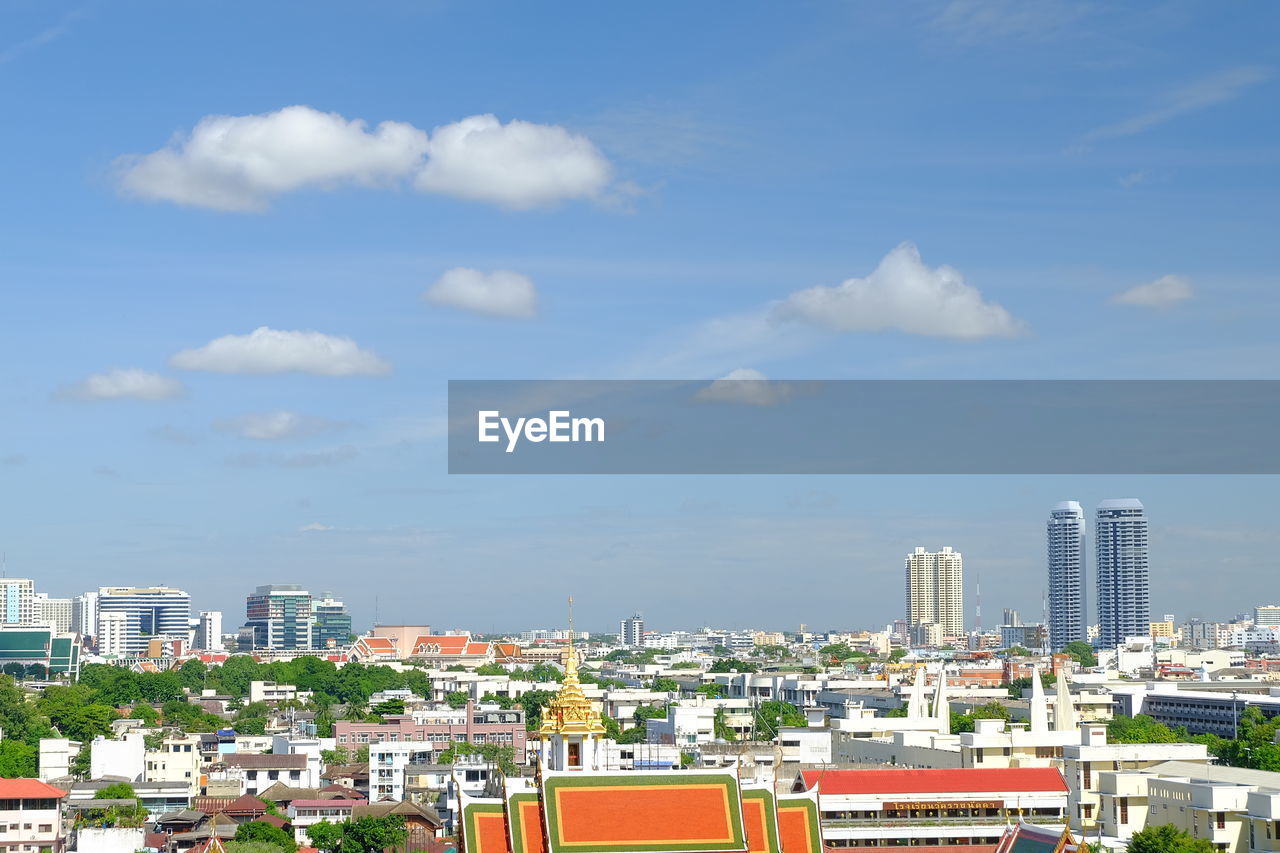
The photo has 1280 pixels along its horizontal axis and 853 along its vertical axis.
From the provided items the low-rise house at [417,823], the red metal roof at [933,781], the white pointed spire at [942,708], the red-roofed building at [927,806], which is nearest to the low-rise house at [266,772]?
the low-rise house at [417,823]

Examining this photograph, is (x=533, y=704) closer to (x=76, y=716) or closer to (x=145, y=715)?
(x=145, y=715)

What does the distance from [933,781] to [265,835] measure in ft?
80.5

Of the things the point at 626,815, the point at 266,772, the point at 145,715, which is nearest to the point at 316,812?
the point at 266,772

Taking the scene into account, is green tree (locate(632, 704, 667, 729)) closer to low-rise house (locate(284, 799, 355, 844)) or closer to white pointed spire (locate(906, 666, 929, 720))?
white pointed spire (locate(906, 666, 929, 720))

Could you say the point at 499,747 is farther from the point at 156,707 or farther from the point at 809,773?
the point at 156,707

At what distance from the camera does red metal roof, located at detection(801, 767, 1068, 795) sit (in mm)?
56844

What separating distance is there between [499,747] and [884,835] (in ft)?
153

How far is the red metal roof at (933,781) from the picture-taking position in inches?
2238

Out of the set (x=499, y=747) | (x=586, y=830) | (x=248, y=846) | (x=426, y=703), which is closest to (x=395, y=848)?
(x=248, y=846)

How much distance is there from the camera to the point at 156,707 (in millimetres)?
145875

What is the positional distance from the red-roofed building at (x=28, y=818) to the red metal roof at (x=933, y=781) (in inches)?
1062

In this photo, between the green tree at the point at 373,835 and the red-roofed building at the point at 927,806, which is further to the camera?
the green tree at the point at 373,835

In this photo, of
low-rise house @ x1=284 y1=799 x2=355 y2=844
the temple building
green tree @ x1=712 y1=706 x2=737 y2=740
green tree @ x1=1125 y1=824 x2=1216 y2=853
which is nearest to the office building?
green tree @ x1=712 y1=706 x2=737 y2=740

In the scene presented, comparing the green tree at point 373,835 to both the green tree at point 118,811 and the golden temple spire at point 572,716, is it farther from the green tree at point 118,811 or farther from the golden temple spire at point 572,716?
the golden temple spire at point 572,716
